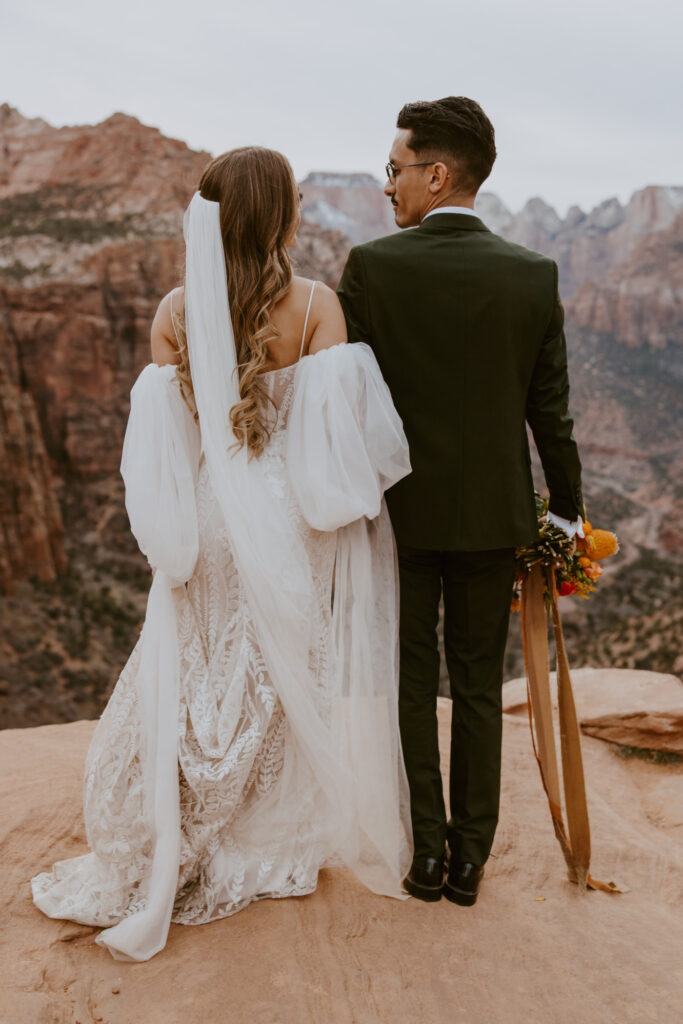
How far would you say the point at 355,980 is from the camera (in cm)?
257

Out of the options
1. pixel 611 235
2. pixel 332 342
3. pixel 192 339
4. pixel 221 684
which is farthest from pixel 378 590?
pixel 611 235

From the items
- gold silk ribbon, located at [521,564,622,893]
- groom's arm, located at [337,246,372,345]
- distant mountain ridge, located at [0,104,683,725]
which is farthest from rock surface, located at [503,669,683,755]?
distant mountain ridge, located at [0,104,683,725]

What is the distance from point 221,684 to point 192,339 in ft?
3.69

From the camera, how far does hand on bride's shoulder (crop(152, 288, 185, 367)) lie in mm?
2748

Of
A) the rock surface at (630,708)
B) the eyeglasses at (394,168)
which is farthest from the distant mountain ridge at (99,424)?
the eyeglasses at (394,168)

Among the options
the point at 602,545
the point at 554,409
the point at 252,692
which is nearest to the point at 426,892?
the point at 252,692

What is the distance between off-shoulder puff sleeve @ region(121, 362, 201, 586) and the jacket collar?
965 millimetres

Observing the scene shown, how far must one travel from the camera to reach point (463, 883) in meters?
3.04

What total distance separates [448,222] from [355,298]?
0.38m

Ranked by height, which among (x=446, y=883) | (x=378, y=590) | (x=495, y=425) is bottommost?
(x=446, y=883)

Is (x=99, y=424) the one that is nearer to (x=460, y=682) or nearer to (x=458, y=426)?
(x=460, y=682)

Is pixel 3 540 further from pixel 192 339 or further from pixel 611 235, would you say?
pixel 611 235

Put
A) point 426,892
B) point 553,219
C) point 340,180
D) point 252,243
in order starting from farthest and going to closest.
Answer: point 340,180
point 553,219
point 426,892
point 252,243
